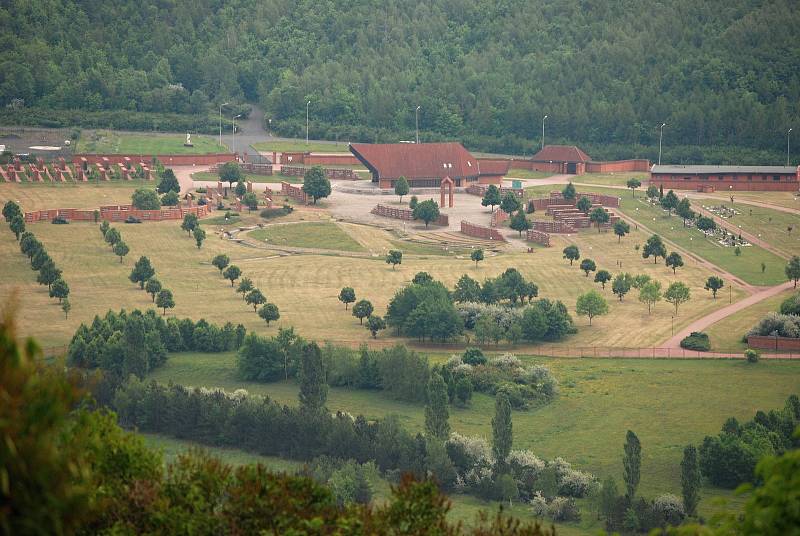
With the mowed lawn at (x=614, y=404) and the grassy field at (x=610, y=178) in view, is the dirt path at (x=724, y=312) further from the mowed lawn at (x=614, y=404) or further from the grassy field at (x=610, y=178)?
the grassy field at (x=610, y=178)

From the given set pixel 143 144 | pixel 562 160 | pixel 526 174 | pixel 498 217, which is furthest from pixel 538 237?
pixel 143 144

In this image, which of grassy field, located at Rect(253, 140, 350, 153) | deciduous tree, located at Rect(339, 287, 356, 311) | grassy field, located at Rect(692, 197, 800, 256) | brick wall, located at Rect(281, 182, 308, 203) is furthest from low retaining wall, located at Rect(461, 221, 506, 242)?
grassy field, located at Rect(253, 140, 350, 153)

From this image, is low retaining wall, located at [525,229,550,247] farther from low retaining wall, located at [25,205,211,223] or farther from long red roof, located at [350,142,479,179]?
low retaining wall, located at [25,205,211,223]

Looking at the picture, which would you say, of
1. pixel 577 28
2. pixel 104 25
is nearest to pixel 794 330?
pixel 577 28

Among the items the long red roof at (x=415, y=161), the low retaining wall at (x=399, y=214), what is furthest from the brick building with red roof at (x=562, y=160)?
the low retaining wall at (x=399, y=214)

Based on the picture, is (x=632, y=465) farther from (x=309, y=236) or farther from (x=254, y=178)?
(x=254, y=178)

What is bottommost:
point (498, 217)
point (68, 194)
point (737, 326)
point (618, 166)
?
point (737, 326)
